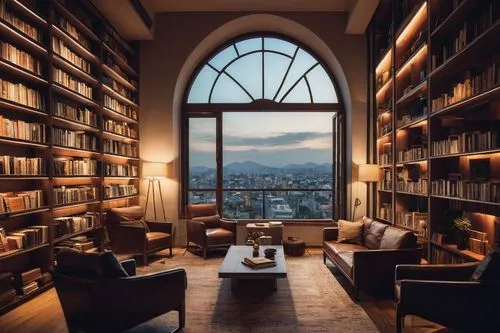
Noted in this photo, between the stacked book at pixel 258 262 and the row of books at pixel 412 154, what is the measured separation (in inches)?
89.3

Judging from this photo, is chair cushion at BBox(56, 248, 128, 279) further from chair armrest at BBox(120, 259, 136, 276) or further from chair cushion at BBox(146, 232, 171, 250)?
chair cushion at BBox(146, 232, 171, 250)

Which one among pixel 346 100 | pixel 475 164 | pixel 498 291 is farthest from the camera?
pixel 346 100

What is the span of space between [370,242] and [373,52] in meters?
3.44

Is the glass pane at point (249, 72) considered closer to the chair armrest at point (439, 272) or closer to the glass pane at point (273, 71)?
the glass pane at point (273, 71)

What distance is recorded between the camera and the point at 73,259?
2643mm

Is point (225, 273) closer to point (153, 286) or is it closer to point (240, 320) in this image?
point (240, 320)

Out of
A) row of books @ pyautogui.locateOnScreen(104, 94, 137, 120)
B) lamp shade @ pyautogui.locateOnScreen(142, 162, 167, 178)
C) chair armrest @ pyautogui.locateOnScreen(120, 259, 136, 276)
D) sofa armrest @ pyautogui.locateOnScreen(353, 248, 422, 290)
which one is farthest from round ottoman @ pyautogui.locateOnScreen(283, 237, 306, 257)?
row of books @ pyautogui.locateOnScreen(104, 94, 137, 120)

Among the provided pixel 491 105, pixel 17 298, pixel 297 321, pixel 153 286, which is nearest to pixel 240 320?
pixel 297 321

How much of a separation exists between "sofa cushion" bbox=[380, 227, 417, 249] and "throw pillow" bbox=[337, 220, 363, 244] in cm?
92

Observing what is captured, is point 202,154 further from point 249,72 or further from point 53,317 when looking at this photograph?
point 53,317

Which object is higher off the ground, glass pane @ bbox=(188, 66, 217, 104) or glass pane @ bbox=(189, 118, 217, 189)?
glass pane @ bbox=(188, 66, 217, 104)

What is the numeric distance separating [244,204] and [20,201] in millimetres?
4269

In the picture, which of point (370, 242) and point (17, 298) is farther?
point (370, 242)

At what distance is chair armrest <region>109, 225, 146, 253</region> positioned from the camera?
5.24 metres
